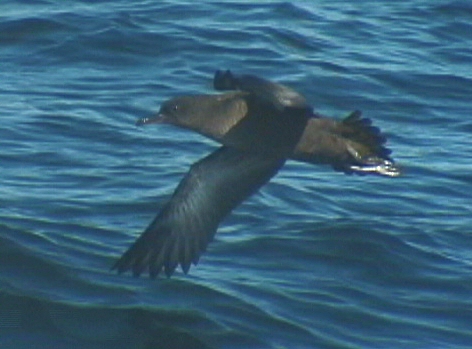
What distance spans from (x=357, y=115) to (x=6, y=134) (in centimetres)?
339

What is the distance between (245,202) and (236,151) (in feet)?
4.90

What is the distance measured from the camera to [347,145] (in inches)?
331

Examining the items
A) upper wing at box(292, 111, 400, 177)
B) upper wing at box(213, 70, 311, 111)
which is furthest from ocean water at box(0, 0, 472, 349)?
upper wing at box(213, 70, 311, 111)

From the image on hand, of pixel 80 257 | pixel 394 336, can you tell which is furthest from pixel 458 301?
pixel 80 257

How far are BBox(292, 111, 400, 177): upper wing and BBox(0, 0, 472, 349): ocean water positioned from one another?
2.61ft

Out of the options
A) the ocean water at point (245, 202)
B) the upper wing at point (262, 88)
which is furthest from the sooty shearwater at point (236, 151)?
the ocean water at point (245, 202)

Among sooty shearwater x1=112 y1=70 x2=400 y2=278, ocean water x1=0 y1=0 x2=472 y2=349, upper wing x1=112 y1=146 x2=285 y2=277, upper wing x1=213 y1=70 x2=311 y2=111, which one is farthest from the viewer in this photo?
upper wing x1=112 y1=146 x2=285 y2=277

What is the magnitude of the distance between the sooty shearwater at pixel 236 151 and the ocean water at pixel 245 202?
0.66 feet

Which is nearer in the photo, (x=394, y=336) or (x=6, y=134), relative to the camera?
(x=394, y=336)

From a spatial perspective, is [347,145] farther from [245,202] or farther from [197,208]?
[245,202]

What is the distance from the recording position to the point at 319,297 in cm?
902

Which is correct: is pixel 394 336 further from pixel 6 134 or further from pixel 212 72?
pixel 212 72

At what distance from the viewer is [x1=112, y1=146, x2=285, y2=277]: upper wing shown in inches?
348

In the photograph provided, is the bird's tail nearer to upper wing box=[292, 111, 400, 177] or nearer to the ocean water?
upper wing box=[292, 111, 400, 177]
